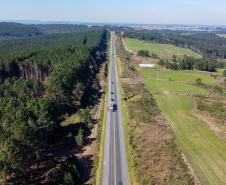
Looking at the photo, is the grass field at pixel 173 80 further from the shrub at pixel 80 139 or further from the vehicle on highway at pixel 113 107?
the shrub at pixel 80 139

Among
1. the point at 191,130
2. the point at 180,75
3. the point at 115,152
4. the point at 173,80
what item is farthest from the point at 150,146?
the point at 180,75

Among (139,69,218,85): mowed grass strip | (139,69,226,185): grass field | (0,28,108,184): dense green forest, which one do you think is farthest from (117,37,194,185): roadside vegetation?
(139,69,218,85): mowed grass strip

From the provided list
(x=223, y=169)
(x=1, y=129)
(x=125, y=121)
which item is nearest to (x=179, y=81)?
(x=125, y=121)

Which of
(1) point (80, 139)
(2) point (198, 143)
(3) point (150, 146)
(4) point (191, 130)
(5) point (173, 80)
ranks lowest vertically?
(2) point (198, 143)

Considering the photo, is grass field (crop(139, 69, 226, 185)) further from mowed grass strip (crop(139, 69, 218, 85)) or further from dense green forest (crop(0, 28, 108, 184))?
dense green forest (crop(0, 28, 108, 184))

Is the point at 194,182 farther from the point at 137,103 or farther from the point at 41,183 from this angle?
the point at 137,103

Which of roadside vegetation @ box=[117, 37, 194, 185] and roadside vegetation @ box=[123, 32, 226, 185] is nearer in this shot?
roadside vegetation @ box=[117, 37, 194, 185]

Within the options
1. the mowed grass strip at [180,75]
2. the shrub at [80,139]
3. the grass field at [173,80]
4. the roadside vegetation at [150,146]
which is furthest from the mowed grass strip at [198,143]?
the mowed grass strip at [180,75]

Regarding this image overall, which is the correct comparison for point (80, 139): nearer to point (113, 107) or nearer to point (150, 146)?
point (150, 146)
